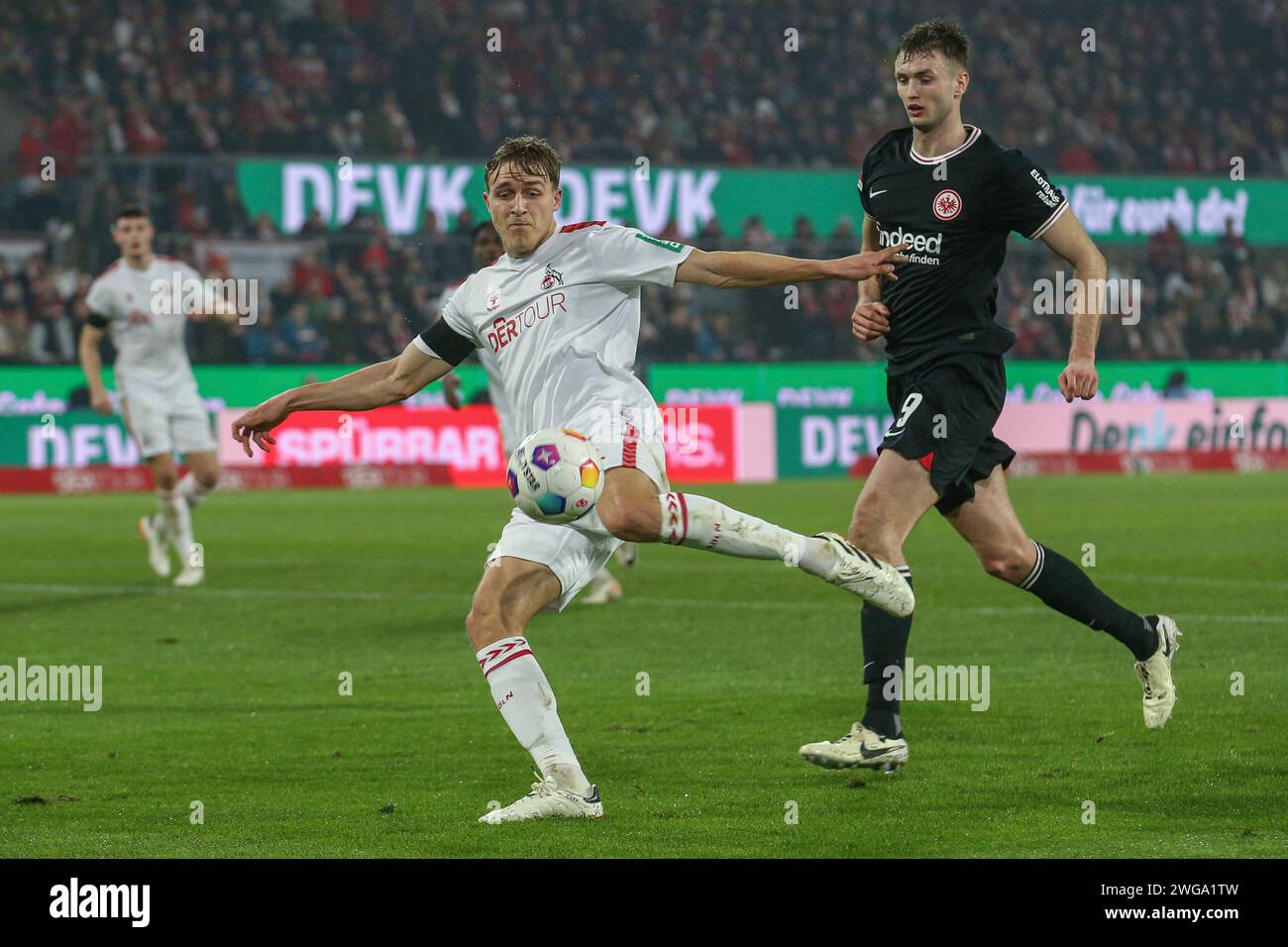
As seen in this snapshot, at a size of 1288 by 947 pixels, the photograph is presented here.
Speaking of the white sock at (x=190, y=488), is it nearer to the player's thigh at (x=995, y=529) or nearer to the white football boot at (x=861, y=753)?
the player's thigh at (x=995, y=529)

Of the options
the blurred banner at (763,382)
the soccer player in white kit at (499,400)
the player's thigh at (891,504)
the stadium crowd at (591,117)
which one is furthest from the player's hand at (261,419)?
the stadium crowd at (591,117)

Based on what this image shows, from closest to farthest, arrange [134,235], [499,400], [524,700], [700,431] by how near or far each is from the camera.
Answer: [524,700], [499,400], [134,235], [700,431]

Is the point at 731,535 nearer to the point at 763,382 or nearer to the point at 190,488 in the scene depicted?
the point at 190,488

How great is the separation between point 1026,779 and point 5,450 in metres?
20.0

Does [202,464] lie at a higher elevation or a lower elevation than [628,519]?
higher

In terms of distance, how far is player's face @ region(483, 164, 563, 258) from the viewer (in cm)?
538

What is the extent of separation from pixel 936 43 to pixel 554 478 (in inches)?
81.2

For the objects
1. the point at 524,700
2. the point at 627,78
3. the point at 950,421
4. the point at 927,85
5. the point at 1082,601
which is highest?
the point at 627,78

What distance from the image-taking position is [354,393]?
574 cm

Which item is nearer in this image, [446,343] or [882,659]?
[446,343]

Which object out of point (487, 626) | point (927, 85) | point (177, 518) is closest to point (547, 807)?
point (487, 626)

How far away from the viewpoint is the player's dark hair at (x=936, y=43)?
19.5 ft

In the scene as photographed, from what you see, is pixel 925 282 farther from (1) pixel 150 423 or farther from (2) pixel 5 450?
(2) pixel 5 450

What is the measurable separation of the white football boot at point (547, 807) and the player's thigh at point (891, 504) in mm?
1300
